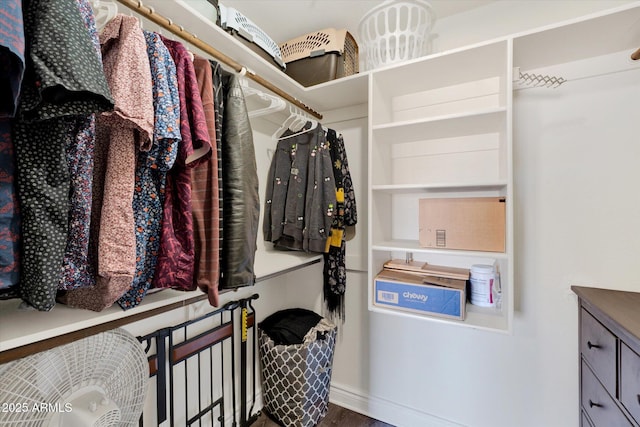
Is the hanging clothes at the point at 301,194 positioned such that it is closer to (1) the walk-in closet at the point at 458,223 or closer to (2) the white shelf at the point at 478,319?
(1) the walk-in closet at the point at 458,223

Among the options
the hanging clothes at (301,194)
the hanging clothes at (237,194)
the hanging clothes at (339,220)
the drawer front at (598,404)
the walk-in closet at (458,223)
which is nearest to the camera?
the hanging clothes at (237,194)

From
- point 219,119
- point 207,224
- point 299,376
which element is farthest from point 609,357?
point 219,119

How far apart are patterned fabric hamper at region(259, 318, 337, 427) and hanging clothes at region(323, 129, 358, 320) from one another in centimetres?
30

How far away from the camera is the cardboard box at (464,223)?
1.13 m

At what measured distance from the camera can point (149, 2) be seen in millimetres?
846

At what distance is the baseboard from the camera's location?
5.02 ft

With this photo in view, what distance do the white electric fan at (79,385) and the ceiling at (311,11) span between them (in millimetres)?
1622

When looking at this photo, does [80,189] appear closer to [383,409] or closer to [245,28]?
[245,28]

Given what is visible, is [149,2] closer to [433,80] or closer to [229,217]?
[229,217]

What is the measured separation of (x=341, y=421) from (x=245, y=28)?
219cm

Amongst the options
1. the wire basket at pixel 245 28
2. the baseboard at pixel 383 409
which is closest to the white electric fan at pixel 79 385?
the wire basket at pixel 245 28

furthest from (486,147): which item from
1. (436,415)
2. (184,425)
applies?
(184,425)

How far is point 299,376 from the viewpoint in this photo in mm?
1479

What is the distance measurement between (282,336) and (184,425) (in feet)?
1.96
